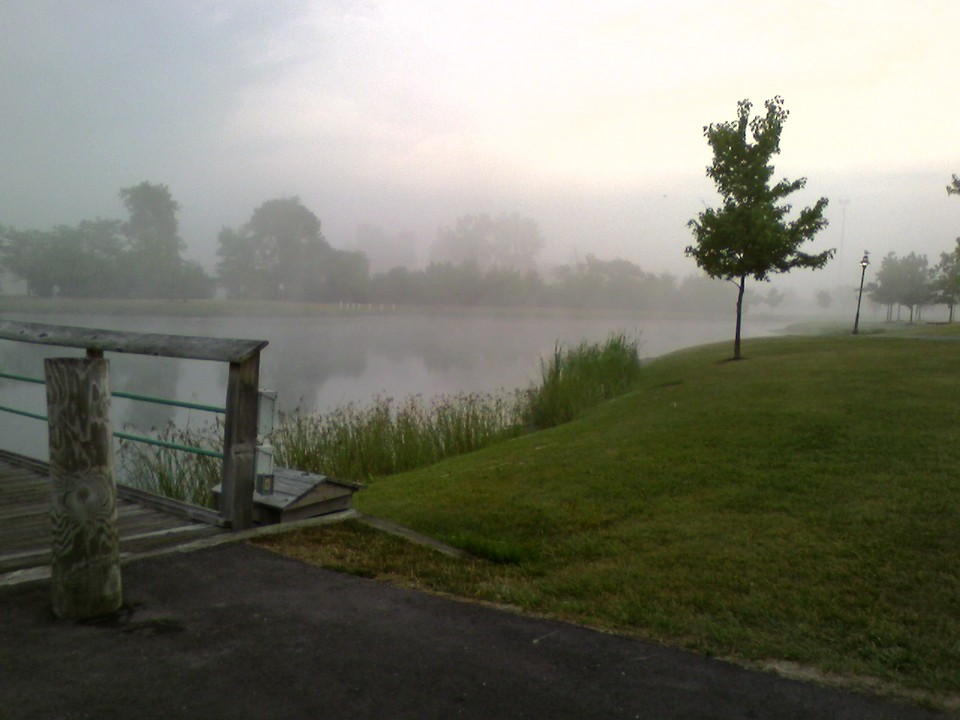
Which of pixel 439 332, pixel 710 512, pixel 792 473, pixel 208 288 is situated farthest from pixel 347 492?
pixel 439 332

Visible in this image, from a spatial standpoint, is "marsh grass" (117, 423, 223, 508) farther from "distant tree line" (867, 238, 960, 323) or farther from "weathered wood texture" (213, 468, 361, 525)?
"distant tree line" (867, 238, 960, 323)

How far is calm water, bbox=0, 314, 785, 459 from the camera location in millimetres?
16594

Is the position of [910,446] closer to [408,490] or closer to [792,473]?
[792,473]

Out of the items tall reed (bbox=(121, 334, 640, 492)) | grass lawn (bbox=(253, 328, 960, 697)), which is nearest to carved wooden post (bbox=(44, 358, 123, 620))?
grass lawn (bbox=(253, 328, 960, 697))

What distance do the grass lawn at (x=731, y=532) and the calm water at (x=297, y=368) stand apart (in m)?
2.11

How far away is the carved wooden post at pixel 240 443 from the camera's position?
203 inches

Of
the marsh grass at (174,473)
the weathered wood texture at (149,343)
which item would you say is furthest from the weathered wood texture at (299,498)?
the marsh grass at (174,473)

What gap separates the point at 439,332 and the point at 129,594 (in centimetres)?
7125

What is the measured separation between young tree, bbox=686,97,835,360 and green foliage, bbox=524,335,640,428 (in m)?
3.64

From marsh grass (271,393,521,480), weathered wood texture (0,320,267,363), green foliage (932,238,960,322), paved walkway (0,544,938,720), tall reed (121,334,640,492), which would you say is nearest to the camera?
paved walkway (0,544,938,720)

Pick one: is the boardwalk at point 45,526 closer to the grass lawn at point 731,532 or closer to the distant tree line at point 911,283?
the grass lawn at point 731,532

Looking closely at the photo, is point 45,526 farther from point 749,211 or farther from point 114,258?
point 749,211

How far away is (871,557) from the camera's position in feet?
17.5

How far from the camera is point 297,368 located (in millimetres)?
28422
